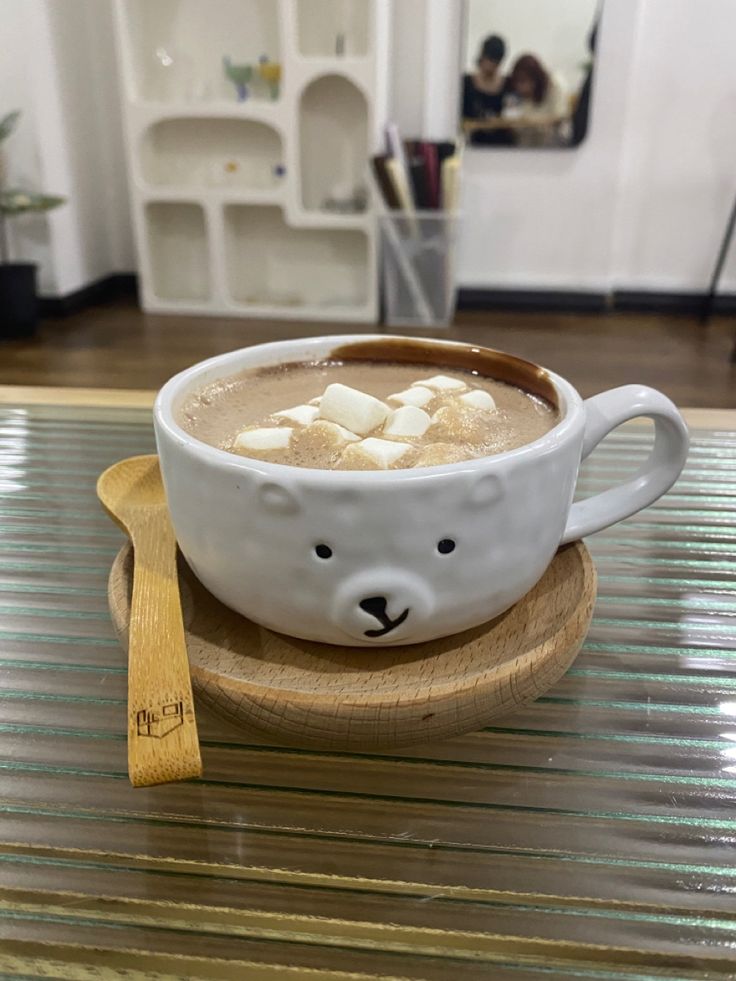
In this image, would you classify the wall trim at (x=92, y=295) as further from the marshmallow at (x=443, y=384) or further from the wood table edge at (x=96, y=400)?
the marshmallow at (x=443, y=384)

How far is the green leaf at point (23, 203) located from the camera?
204cm

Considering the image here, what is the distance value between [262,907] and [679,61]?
8.24ft

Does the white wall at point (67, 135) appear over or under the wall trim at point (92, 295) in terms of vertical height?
over

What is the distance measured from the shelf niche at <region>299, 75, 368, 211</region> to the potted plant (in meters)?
0.75

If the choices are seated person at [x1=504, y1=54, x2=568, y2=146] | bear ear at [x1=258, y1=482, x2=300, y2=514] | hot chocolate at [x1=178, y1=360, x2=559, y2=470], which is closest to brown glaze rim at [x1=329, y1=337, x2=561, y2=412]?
hot chocolate at [x1=178, y1=360, x2=559, y2=470]

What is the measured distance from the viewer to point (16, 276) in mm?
2123

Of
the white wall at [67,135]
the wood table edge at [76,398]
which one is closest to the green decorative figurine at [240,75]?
the white wall at [67,135]

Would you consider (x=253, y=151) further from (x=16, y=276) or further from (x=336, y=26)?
(x=16, y=276)

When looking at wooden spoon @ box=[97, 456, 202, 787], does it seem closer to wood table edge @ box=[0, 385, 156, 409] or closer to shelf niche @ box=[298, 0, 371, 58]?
wood table edge @ box=[0, 385, 156, 409]

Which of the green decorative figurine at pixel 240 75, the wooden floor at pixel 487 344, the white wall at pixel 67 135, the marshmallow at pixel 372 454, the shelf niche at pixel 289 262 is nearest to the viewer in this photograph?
the marshmallow at pixel 372 454

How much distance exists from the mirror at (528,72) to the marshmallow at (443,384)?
204cm

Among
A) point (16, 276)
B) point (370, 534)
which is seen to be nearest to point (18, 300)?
point (16, 276)

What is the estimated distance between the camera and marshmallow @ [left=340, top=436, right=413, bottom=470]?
37 cm

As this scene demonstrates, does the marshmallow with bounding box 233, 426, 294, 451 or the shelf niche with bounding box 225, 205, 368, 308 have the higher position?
the marshmallow with bounding box 233, 426, 294, 451
